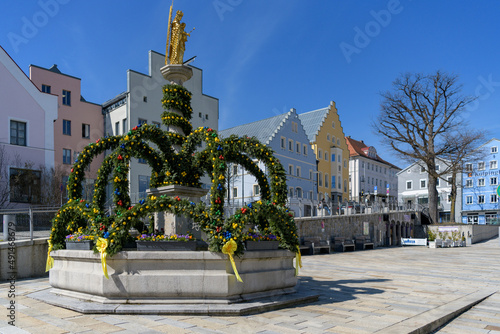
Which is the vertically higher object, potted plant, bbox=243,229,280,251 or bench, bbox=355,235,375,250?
potted plant, bbox=243,229,280,251

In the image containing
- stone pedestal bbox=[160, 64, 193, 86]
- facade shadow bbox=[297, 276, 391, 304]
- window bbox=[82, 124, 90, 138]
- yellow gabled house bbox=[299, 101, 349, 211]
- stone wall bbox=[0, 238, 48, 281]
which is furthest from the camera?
yellow gabled house bbox=[299, 101, 349, 211]

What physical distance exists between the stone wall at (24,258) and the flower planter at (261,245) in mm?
7411

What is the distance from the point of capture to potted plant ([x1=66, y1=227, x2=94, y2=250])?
912cm

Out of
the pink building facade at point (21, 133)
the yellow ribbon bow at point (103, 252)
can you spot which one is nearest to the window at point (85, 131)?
the pink building facade at point (21, 133)

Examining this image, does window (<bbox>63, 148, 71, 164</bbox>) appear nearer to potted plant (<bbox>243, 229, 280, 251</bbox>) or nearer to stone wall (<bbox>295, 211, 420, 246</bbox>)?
stone wall (<bbox>295, 211, 420, 246</bbox>)

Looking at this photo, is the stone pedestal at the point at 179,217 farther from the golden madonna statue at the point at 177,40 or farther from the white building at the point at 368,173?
the white building at the point at 368,173

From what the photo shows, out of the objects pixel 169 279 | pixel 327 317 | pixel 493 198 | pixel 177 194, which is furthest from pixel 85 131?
pixel 493 198

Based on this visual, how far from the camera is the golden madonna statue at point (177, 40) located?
12.0 meters

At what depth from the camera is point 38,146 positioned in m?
29.6

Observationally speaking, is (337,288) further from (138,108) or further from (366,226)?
(138,108)

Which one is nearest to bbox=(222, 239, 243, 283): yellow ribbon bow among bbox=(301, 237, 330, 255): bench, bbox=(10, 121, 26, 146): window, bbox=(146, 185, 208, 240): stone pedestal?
bbox=(146, 185, 208, 240): stone pedestal

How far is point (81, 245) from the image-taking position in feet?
30.5

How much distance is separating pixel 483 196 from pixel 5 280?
6997 centimetres

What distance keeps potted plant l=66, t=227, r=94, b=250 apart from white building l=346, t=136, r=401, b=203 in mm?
60083
